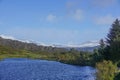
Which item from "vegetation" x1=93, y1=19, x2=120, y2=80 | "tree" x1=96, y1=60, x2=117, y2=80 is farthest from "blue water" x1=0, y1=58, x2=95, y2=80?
"tree" x1=96, y1=60, x2=117, y2=80

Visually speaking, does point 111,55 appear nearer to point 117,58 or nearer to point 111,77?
point 117,58

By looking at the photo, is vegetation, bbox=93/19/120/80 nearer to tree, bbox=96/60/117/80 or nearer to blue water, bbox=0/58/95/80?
tree, bbox=96/60/117/80

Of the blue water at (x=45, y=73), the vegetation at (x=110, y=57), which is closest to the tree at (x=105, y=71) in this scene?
the vegetation at (x=110, y=57)

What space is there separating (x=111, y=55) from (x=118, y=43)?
4151 millimetres

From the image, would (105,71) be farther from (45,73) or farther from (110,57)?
(110,57)

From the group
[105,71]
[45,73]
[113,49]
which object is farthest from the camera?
[113,49]

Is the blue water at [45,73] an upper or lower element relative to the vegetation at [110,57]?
lower

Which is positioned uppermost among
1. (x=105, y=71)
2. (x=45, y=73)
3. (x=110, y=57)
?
(x=110, y=57)

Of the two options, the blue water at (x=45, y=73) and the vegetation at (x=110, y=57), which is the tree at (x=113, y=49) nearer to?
the vegetation at (x=110, y=57)

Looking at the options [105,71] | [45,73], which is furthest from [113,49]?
[105,71]

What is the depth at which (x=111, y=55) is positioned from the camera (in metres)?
108

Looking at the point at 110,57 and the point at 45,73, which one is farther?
the point at 110,57

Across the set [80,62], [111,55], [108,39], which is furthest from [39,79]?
[80,62]

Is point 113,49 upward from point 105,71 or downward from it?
upward
